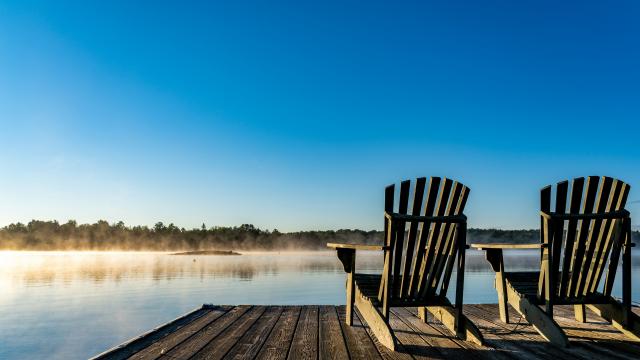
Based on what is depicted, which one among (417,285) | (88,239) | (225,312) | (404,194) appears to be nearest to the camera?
(404,194)

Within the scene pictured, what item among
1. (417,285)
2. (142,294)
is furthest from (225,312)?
(142,294)

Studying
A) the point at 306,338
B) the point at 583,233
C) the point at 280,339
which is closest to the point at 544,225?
the point at 583,233

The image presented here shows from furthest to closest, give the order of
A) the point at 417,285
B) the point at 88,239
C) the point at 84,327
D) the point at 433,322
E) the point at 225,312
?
the point at 88,239 → the point at 84,327 → the point at 225,312 → the point at 433,322 → the point at 417,285

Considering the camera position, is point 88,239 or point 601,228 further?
point 88,239

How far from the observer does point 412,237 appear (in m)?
4.31

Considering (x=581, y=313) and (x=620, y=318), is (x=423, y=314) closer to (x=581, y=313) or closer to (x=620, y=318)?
(x=581, y=313)

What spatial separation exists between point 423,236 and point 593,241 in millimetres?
1576

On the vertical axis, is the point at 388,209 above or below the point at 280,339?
above

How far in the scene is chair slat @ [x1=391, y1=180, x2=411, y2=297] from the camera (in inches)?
161

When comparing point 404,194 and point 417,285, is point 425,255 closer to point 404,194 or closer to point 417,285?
point 417,285

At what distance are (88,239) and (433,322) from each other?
10064 centimetres

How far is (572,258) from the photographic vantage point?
14.7ft

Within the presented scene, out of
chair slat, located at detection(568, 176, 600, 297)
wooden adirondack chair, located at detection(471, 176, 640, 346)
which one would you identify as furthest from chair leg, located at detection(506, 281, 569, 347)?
chair slat, located at detection(568, 176, 600, 297)

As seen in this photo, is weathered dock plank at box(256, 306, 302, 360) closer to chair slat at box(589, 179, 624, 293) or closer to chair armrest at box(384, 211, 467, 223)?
chair armrest at box(384, 211, 467, 223)
